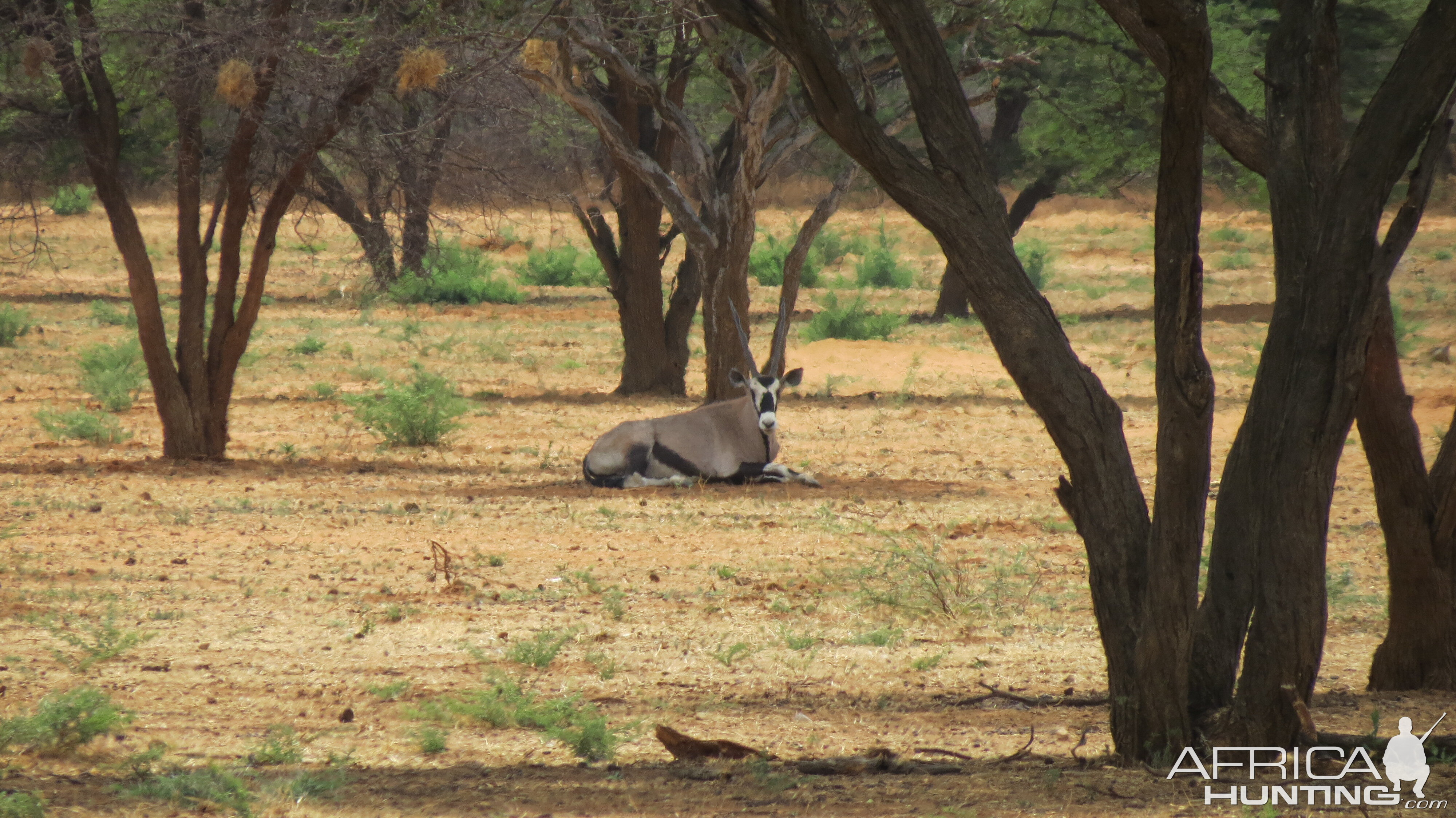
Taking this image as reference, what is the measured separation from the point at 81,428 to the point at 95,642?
755cm

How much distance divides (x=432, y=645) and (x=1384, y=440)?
4.10 m

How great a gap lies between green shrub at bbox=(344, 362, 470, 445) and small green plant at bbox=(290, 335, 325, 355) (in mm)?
7410

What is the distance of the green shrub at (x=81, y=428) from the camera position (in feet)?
41.9

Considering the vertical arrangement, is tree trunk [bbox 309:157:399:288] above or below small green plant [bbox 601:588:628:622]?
above

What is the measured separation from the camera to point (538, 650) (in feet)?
19.2

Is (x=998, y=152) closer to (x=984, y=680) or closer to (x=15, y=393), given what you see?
(x=15, y=393)

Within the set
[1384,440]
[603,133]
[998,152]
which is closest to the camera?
[1384,440]

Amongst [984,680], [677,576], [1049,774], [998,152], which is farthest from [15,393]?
[998,152]

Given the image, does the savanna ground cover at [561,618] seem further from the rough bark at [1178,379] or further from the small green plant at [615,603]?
the rough bark at [1178,379]

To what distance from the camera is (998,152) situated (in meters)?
26.2

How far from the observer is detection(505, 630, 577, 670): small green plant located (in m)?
5.79

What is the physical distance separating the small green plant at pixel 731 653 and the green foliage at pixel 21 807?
2.90 meters

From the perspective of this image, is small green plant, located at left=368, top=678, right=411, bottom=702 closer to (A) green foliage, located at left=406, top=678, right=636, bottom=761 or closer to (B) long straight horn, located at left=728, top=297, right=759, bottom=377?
(A) green foliage, located at left=406, top=678, right=636, bottom=761

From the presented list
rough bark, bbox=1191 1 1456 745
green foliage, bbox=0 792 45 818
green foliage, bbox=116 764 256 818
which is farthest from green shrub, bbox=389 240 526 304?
rough bark, bbox=1191 1 1456 745
